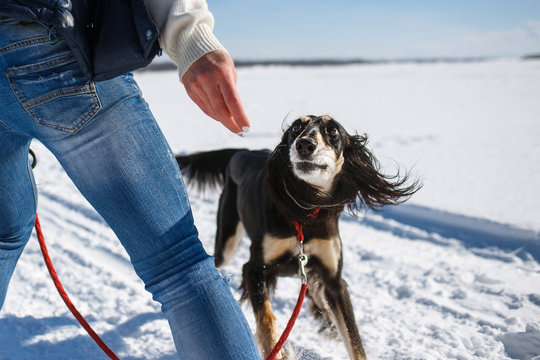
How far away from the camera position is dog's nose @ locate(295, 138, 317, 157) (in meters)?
2.06

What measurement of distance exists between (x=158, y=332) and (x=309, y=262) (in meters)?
0.97

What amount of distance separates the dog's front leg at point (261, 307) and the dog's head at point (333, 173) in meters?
0.48

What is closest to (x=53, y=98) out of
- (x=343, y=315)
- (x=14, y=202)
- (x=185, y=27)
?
(x=185, y=27)

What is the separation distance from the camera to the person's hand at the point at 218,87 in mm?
1075

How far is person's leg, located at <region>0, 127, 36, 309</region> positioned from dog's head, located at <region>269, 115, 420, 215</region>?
1.13 meters

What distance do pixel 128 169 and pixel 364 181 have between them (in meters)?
1.46

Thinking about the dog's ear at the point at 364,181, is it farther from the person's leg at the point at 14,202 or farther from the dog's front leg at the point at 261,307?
the person's leg at the point at 14,202

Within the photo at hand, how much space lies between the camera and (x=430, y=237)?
12.7 ft

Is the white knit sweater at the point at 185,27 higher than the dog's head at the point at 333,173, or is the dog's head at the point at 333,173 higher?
the white knit sweater at the point at 185,27

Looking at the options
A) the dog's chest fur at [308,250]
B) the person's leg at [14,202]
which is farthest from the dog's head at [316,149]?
the person's leg at [14,202]

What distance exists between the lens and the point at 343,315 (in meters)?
2.23

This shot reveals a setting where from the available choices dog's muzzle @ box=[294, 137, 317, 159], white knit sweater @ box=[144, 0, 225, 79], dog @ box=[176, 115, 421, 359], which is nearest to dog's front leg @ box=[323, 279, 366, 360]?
dog @ box=[176, 115, 421, 359]

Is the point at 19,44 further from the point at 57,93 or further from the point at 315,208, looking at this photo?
the point at 315,208

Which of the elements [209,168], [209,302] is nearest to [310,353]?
[209,302]
